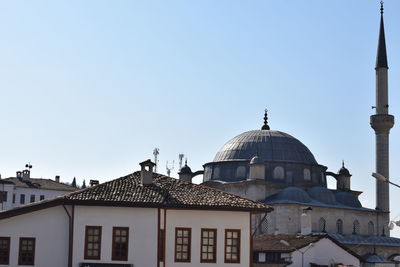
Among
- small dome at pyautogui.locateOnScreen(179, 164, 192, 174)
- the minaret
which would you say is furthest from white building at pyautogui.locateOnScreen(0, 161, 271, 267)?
small dome at pyautogui.locateOnScreen(179, 164, 192, 174)

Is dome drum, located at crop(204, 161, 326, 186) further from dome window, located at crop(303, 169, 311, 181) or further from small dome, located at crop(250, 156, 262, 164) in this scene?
small dome, located at crop(250, 156, 262, 164)

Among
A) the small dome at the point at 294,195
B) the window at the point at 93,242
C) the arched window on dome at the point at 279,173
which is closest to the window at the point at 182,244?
the window at the point at 93,242

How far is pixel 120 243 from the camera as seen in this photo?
27.0 m

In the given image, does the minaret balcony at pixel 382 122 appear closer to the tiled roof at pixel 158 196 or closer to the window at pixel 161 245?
the tiled roof at pixel 158 196

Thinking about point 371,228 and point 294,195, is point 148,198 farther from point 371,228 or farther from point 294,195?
point 371,228

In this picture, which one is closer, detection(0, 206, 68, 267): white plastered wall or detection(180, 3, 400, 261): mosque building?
detection(0, 206, 68, 267): white plastered wall

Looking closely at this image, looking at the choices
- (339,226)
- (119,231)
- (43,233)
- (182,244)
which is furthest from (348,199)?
(43,233)

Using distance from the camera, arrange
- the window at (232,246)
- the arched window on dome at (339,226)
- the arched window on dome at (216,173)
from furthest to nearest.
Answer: the arched window on dome at (216,173) < the arched window on dome at (339,226) < the window at (232,246)

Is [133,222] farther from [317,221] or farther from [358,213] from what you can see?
[358,213]

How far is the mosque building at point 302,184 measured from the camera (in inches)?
2386

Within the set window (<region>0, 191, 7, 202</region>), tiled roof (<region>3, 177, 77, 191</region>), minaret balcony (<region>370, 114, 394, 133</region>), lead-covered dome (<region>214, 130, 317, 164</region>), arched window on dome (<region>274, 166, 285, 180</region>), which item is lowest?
window (<region>0, 191, 7, 202</region>)

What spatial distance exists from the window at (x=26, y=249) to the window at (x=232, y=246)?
6.21m

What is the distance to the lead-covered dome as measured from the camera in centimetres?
6600

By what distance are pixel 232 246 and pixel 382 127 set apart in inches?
1657
